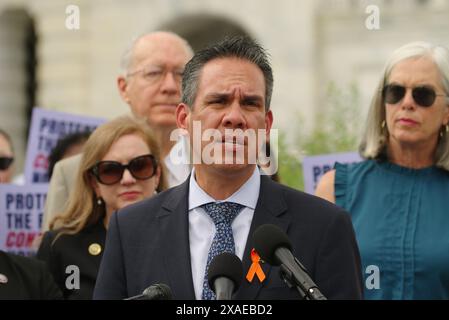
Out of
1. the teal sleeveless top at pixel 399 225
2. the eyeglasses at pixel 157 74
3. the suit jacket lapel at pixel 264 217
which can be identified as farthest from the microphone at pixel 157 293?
the eyeglasses at pixel 157 74

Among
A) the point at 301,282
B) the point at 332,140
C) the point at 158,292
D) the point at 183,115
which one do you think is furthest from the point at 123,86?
the point at 332,140

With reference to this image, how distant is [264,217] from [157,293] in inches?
24.5

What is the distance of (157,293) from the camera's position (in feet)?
13.7

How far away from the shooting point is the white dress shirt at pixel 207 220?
4684 millimetres

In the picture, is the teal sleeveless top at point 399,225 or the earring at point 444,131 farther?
the earring at point 444,131

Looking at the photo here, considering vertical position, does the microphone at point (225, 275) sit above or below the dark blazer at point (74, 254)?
above

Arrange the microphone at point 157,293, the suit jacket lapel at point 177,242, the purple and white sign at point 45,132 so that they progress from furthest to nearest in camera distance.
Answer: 1. the purple and white sign at point 45,132
2. the suit jacket lapel at point 177,242
3. the microphone at point 157,293

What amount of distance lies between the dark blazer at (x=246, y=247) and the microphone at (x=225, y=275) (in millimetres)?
299

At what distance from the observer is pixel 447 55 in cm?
612

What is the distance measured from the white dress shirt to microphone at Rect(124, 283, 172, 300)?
411mm

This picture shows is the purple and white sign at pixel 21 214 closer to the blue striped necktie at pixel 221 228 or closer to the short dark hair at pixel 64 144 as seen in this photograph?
the short dark hair at pixel 64 144

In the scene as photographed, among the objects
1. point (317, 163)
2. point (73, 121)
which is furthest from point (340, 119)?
point (317, 163)
